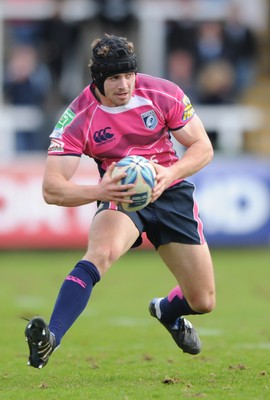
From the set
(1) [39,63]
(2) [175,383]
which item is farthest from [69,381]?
(1) [39,63]

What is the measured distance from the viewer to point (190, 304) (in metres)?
8.12

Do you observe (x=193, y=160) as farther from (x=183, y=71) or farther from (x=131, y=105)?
(x=183, y=71)

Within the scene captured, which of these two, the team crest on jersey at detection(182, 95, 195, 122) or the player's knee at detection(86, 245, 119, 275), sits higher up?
the team crest on jersey at detection(182, 95, 195, 122)

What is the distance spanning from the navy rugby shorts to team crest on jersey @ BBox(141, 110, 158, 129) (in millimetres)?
513

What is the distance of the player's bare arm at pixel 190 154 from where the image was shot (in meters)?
7.40

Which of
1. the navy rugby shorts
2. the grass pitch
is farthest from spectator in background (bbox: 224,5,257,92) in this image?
the navy rugby shorts

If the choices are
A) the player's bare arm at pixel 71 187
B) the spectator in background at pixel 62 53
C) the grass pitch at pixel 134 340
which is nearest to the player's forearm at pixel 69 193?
the player's bare arm at pixel 71 187

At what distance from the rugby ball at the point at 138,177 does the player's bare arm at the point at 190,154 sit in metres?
0.14

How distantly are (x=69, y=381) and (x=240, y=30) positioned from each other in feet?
47.8

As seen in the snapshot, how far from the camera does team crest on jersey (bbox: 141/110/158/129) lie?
25.1 ft

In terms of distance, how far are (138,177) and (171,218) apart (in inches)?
31.8

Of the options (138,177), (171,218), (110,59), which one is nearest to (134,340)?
(171,218)

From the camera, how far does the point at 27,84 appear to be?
66.3 ft

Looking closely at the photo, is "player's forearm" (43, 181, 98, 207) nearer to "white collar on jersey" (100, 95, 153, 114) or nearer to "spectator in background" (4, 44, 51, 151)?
"white collar on jersey" (100, 95, 153, 114)
